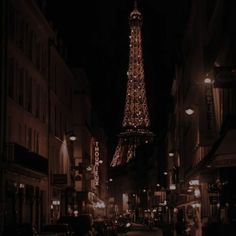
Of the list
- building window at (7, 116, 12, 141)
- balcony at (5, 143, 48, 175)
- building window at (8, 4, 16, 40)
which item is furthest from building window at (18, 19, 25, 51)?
balcony at (5, 143, 48, 175)

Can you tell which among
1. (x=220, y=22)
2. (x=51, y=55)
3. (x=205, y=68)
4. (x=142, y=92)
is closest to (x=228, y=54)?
(x=220, y=22)

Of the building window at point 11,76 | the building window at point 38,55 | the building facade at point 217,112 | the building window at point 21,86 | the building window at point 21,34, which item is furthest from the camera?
the building window at point 38,55

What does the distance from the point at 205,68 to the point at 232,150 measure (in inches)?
676

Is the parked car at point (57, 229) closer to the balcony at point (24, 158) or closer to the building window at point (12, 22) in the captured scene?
the balcony at point (24, 158)

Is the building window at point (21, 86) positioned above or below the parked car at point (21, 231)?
above

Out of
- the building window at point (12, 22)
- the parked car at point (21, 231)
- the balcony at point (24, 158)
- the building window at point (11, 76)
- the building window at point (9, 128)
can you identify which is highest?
the building window at point (12, 22)

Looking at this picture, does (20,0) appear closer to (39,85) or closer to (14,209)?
(39,85)

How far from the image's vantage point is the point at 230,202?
33.3m

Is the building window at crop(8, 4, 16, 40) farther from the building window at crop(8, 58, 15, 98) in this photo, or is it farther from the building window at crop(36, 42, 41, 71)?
the building window at crop(36, 42, 41, 71)

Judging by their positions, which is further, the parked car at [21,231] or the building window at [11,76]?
the building window at [11,76]

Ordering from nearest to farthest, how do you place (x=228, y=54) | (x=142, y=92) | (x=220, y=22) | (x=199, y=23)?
(x=228, y=54) → (x=220, y=22) → (x=199, y=23) → (x=142, y=92)

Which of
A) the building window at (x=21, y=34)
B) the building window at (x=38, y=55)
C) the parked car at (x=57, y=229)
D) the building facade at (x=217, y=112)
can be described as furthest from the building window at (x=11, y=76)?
the parked car at (x=57, y=229)

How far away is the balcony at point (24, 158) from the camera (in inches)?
1679

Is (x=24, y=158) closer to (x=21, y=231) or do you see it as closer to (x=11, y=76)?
(x=11, y=76)
